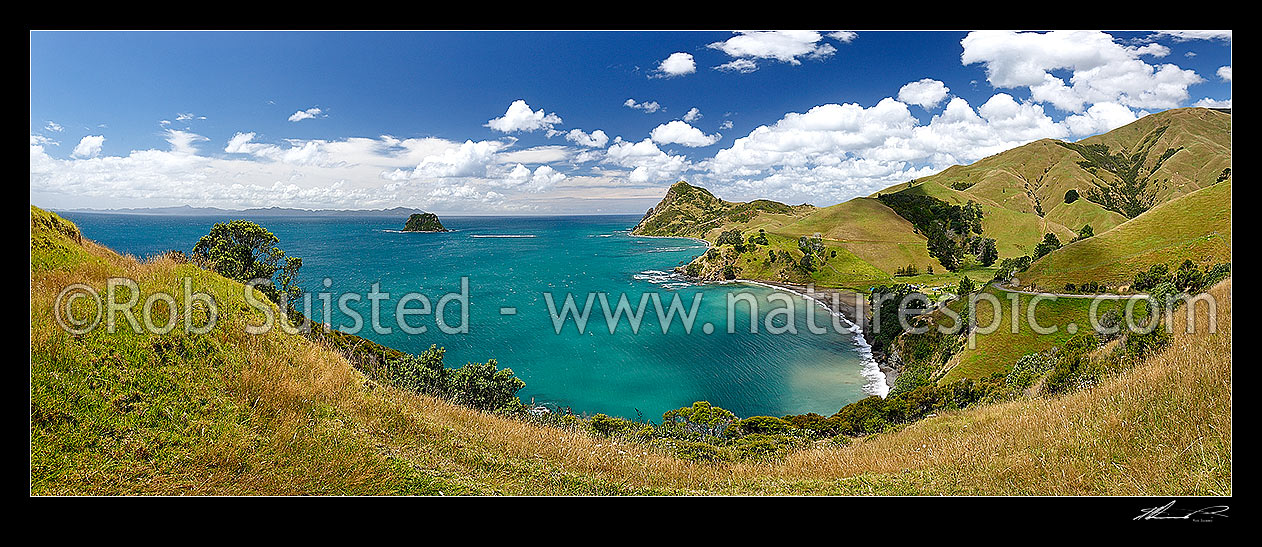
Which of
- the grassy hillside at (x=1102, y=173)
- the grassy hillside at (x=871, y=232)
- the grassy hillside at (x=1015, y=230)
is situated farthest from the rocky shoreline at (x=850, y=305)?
the grassy hillside at (x=1102, y=173)

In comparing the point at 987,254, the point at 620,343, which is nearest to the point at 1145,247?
the point at 620,343

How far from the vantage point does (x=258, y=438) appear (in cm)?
477

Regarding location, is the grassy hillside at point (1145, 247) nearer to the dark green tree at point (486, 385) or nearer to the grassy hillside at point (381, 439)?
the grassy hillside at point (381, 439)

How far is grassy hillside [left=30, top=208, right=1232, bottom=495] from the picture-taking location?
14.4 feet

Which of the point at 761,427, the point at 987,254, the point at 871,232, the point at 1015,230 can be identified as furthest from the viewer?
the point at 1015,230

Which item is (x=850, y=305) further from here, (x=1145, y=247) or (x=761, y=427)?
(x=761, y=427)

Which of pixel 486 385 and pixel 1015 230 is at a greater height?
pixel 1015 230

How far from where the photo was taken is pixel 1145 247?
31.8 meters

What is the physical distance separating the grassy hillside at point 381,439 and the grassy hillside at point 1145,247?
95.0 ft

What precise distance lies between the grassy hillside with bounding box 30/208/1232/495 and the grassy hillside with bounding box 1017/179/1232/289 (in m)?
29.0

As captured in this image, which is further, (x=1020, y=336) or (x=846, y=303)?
(x=846, y=303)

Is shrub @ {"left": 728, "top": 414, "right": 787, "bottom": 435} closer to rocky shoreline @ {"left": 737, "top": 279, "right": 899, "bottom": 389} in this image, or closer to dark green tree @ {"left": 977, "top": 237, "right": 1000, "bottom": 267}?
rocky shoreline @ {"left": 737, "top": 279, "right": 899, "bottom": 389}

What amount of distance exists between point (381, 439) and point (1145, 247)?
148 feet
